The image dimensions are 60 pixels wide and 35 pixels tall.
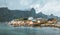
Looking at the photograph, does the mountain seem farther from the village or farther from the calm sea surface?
the calm sea surface

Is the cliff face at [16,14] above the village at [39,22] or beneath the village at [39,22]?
above

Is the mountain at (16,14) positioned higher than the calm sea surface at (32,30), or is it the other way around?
the mountain at (16,14)

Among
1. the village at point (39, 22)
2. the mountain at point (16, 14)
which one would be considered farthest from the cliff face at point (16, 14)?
the village at point (39, 22)

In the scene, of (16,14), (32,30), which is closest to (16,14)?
(16,14)

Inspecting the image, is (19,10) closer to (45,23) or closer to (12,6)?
(12,6)

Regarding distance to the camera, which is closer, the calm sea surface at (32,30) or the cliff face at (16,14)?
the cliff face at (16,14)

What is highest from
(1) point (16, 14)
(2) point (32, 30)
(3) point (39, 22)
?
(1) point (16, 14)

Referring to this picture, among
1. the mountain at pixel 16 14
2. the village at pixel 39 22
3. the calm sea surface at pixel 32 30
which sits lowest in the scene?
the calm sea surface at pixel 32 30

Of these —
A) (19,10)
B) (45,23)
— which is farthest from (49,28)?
(19,10)

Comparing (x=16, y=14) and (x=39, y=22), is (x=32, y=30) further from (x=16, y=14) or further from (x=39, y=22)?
(x=16, y=14)

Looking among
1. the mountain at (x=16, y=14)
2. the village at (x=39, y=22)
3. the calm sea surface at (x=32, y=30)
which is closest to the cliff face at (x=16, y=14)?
the mountain at (x=16, y=14)

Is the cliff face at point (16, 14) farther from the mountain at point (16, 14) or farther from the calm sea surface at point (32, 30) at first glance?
the calm sea surface at point (32, 30)

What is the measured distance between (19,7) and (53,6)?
0.87 metres

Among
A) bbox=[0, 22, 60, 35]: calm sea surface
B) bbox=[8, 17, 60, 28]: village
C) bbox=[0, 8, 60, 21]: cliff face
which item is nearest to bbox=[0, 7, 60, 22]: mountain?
bbox=[0, 8, 60, 21]: cliff face
